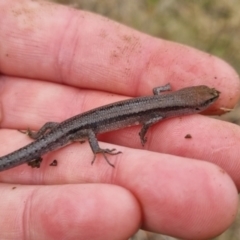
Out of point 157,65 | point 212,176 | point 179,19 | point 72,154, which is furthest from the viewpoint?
point 179,19

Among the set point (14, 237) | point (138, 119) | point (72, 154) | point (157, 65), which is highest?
point (157, 65)

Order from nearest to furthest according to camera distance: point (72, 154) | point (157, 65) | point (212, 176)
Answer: point (212, 176) → point (72, 154) → point (157, 65)

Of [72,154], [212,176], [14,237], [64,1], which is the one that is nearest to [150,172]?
[212,176]

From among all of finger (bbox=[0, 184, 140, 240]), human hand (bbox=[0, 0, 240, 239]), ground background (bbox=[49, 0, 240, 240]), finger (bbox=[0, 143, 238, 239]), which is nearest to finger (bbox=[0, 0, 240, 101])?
human hand (bbox=[0, 0, 240, 239])

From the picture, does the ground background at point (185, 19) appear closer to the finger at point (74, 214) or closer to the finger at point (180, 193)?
the finger at point (180, 193)

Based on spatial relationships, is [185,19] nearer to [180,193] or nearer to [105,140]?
[105,140]

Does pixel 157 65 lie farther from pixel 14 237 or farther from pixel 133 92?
pixel 14 237
